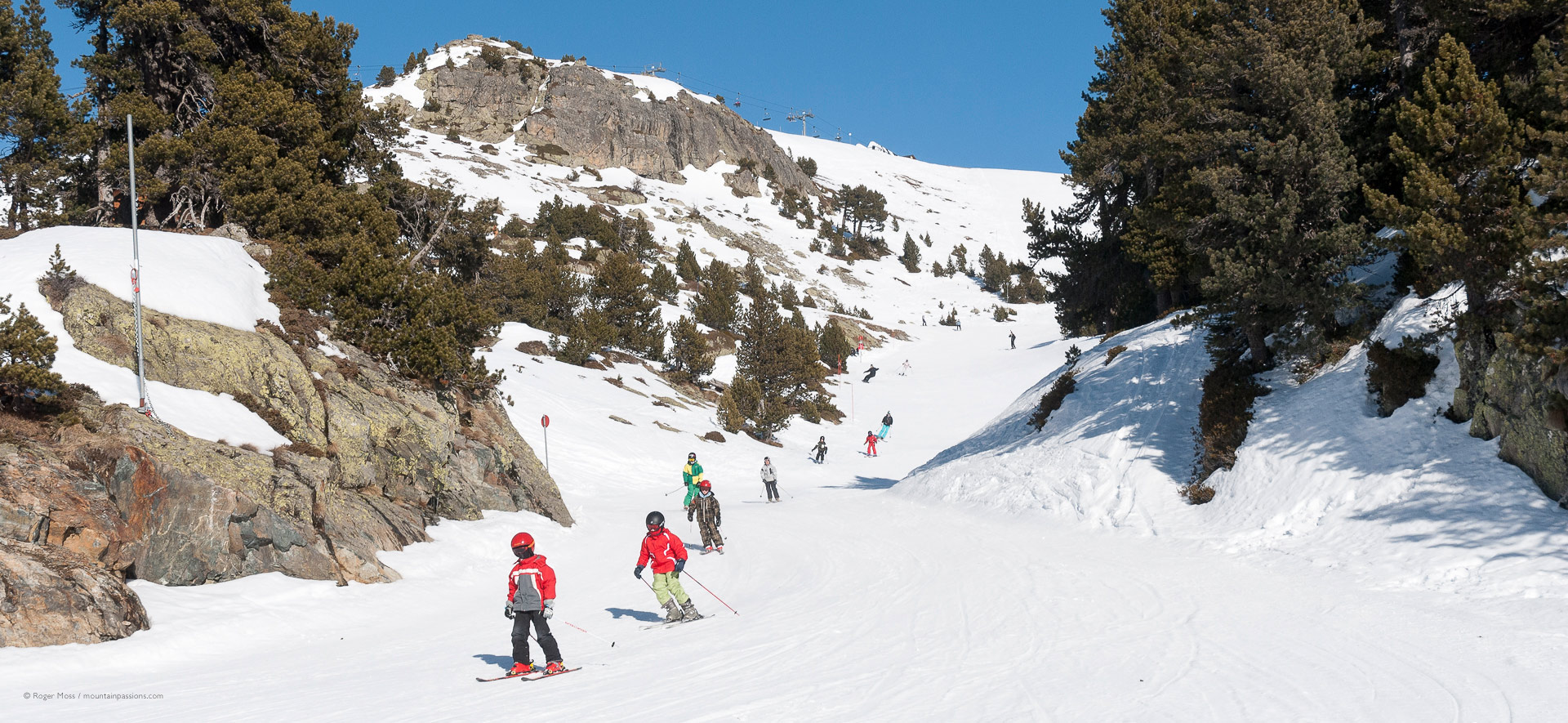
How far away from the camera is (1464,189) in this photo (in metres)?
11.4

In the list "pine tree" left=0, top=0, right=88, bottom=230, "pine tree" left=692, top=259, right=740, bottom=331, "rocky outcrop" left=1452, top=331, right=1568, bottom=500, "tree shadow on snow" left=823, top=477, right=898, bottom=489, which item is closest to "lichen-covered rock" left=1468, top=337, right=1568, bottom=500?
"rocky outcrop" left=1452, top=331, right=1568, bottom=500

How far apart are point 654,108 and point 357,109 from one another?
94271 mm

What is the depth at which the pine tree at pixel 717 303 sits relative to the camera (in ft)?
197

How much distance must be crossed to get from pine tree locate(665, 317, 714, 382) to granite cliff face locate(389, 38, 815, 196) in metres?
64.6

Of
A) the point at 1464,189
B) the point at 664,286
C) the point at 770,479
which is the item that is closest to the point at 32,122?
A: the point at 770,479

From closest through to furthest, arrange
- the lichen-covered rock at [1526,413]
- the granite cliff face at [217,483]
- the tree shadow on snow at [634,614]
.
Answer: the granite cliff face at [217,483] < the lichen-covered rock at [1526,413] < the tree shadow on snow at [634,614]

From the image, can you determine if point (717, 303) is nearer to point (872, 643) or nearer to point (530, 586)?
point (530, 586)

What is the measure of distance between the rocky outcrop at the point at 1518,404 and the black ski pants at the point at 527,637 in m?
11.2

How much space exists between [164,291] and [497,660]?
10.9 meters

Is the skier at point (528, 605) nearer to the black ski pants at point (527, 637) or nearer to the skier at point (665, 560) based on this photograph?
the black ski pants at point (527, 637)

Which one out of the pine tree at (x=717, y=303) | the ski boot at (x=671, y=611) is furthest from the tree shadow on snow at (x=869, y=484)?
the pine tree at (x=717, y=303)

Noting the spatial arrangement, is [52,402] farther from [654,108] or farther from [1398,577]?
[654,108]

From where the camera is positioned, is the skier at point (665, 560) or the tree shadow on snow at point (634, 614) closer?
the skier at point (665, 560)

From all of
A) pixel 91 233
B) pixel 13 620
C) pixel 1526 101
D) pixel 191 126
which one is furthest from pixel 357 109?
pixel 1526 101
